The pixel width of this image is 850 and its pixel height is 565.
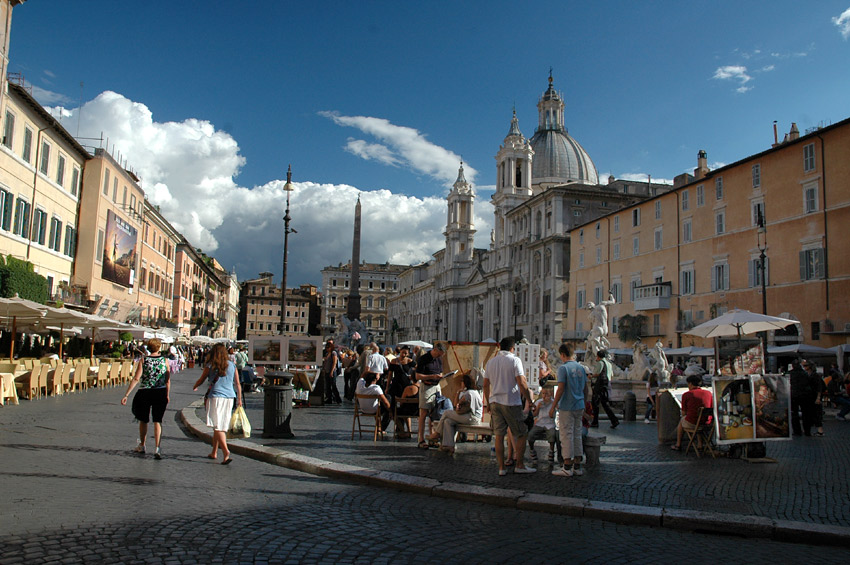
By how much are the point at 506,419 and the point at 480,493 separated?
48.0 inches

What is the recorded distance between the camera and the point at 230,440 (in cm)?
1020

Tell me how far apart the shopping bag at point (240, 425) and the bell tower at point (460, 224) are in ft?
300

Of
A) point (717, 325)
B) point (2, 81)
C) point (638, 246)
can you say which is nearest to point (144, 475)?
point (717, 325)

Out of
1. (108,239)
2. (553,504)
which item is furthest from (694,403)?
(108,239)

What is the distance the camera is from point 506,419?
7906mm

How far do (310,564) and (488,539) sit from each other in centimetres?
156

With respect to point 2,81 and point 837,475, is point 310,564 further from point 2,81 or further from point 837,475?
point 2,81

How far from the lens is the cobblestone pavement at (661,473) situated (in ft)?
21.8

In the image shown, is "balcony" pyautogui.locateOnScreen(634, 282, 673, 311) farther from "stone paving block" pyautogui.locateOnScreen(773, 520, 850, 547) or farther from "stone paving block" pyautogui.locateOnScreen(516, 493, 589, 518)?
"stone paving block" pyautogui.locateOnScreen(773, 520, 850, 547)

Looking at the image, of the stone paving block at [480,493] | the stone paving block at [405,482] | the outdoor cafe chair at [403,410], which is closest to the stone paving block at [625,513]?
the stone paving block at [480,493]

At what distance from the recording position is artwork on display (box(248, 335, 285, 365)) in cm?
1678

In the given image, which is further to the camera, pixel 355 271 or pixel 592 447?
pixel 355 271

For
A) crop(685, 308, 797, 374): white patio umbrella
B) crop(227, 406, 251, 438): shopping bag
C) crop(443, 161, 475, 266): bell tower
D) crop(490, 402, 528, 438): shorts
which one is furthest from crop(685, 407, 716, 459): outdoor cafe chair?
crop(443, 161, 475, 266): bell tower

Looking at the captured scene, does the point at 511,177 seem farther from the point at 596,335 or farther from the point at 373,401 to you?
the point at 373,401
